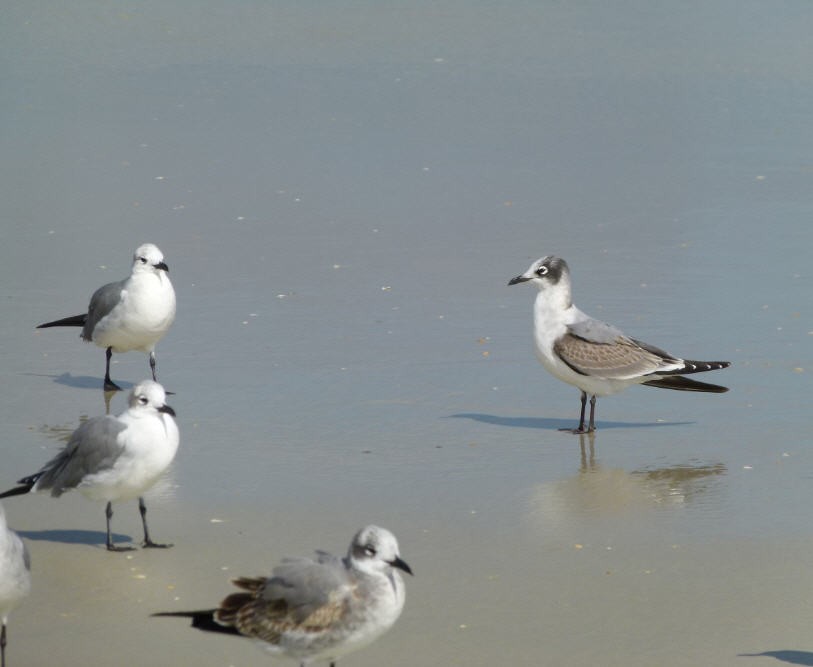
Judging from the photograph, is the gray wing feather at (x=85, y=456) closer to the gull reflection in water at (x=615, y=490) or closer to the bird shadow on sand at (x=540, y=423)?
the gull reflection in water at (x=615, y=490)

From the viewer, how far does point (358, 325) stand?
10852 mm

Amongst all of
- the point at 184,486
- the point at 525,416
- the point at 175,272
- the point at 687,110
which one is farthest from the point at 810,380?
the point at 687,110

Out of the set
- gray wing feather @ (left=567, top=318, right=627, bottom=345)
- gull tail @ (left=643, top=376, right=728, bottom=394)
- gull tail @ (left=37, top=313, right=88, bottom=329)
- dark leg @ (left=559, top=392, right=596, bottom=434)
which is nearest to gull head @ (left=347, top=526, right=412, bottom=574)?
dark leg @ (left=559, top=392, right=596, bottom=434)

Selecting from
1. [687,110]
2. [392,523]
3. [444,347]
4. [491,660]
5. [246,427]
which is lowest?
[491,660]

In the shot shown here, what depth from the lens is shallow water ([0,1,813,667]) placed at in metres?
6.82

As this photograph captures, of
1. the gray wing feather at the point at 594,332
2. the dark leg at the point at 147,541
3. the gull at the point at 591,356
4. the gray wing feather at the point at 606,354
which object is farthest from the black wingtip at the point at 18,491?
the gray wing feather at the point at 594,332

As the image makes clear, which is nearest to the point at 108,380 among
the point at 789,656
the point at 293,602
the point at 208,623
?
the point at 208,623

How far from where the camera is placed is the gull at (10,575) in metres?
5.85

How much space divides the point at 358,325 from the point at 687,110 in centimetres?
759

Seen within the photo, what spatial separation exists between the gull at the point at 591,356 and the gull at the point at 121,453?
2863 mm

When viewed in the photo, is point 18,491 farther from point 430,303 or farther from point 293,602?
point 430,303

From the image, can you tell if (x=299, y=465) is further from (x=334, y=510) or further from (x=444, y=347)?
(x=444, y=347)

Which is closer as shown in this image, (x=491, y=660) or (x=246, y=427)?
(x=491, y=660)

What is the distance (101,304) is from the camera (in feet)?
32.7
